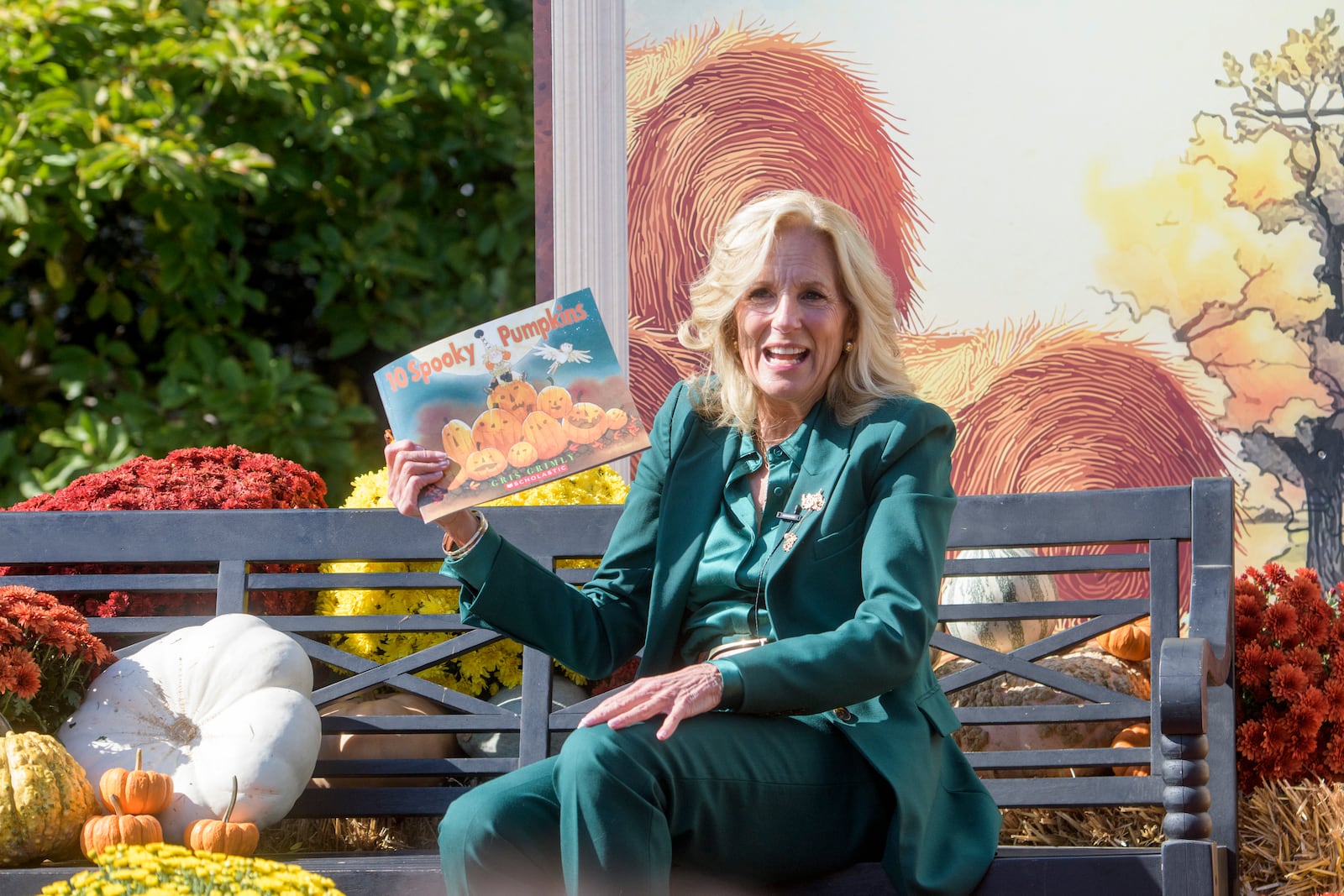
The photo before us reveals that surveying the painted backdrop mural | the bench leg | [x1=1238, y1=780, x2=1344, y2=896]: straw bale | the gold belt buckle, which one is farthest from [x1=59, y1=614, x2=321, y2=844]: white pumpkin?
[x1=1238, y1=780, x2=1344, y2=896]: straw bale

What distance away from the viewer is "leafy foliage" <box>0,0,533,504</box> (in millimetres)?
5238

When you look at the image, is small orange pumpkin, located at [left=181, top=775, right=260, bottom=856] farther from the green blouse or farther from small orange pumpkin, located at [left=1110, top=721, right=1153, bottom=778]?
small orange pumpkin, located at [left=1110, top=721, right=1153, bottom=778]

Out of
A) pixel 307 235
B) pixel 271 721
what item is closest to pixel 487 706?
pixel 271 721

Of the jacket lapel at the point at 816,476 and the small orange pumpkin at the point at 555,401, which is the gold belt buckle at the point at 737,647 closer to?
the jacket lapel at the point at 816,476

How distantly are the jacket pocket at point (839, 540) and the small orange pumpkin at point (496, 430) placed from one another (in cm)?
56

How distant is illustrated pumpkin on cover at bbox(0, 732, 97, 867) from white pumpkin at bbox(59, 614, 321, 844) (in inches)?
4.8

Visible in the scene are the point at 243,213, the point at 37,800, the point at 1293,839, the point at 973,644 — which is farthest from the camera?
the point at 243,213

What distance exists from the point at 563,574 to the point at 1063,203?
167 cm

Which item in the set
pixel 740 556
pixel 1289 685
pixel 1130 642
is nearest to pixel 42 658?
pixel 740 556

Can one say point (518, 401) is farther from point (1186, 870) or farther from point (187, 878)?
point (1186, 870)

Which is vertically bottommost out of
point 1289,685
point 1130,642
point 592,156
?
point 1289,685

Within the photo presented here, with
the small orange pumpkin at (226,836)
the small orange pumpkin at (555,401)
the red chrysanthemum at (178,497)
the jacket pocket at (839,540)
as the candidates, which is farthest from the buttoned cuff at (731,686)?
the red chrysanthemum at (178,497)

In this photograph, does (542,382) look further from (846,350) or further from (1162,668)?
(1162,668)

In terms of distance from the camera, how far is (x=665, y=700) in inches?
85.2
